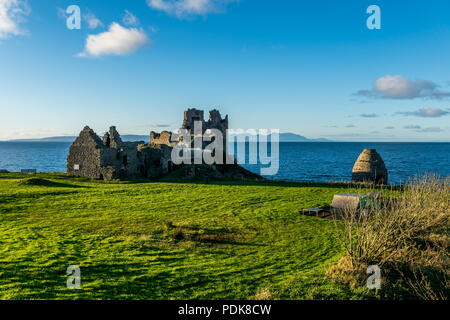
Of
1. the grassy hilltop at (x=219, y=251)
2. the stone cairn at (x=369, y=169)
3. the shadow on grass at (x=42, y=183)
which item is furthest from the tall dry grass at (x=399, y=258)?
the shadow on grass at (x=42, y=183)

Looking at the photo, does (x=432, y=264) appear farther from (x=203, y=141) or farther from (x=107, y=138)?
(x=203, y=141)

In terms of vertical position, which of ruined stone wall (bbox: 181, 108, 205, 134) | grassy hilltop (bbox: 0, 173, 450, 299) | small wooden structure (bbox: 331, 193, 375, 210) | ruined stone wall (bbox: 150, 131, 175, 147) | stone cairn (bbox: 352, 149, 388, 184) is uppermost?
ruined stone wall (bbox: 181, 108, 205, 134)

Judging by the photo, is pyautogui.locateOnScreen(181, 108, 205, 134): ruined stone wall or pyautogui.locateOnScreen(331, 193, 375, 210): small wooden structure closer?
pyautogui.locateOnScreen(331, 193, 375, 210): small wooden structure

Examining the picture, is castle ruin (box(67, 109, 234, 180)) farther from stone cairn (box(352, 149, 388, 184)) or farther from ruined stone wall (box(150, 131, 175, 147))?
stone cairn (box(352, 149, 388, 184))

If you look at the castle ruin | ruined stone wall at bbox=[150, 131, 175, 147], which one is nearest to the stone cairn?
the castle ruin

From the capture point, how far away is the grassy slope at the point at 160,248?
889cm

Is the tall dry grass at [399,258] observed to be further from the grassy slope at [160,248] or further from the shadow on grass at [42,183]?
the shadow on grass at [42,183]

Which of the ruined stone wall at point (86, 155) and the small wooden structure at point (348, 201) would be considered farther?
the ruined stone wall at point (86, 155)

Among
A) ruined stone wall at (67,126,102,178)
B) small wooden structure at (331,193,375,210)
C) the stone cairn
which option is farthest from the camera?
ruined stone wall at (67,126,102,178)

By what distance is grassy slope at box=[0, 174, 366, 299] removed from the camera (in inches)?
350

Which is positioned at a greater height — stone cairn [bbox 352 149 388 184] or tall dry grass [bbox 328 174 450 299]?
stone cairn [bbox 352 149 388 184]

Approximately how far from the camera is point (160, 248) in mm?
12562

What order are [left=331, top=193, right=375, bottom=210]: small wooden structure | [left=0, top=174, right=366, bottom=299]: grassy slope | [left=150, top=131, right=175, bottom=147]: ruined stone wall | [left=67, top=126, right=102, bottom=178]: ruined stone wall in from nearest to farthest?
[left=0, top=174, right=366, bottom=299]: grassy slope < [left=331, top=193, right=375, bottom=210]: small wooden structure < [left=67, top=126, right=102, bottom=178]: ruined stone wall < [left=150, top=131, right=175, bottom=147]: ruined stone wall
